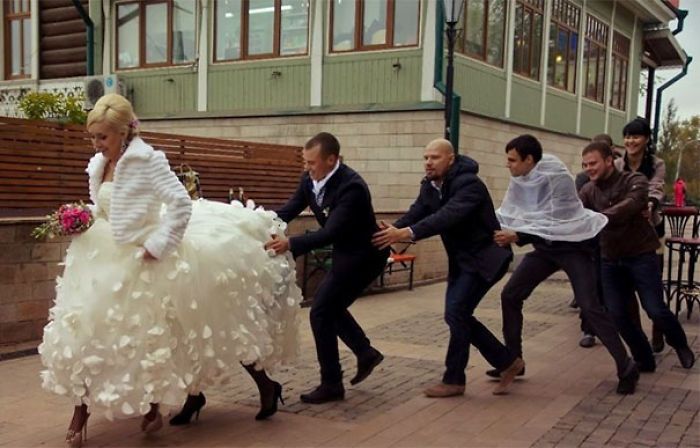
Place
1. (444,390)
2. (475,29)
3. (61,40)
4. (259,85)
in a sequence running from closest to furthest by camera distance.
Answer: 1. (444,390)
2. (475,29)
3. (259,85)
4. (61,40)

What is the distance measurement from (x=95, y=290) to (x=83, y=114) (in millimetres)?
7673

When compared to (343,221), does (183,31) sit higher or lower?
higher

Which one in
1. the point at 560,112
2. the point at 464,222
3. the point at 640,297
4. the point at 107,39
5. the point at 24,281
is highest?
the point at 107,39

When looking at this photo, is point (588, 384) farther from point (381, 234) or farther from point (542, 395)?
point (381, 234)

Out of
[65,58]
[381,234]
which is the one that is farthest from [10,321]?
[65,58]

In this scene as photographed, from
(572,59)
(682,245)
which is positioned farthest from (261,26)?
(682,245)

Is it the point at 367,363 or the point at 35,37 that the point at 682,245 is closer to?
the point at 367,363

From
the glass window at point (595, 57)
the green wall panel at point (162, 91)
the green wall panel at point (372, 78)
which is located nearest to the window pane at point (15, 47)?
the green wall panel at point (162, 91)

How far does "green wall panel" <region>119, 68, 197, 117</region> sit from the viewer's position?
15.7 m

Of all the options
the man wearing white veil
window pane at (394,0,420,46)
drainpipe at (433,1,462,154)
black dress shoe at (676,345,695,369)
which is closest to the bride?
the man wearing white veil

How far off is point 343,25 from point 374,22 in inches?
26.0

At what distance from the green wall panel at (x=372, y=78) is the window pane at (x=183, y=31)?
347 cm

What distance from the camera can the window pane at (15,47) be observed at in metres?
18.2

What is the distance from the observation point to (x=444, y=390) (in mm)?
5301
